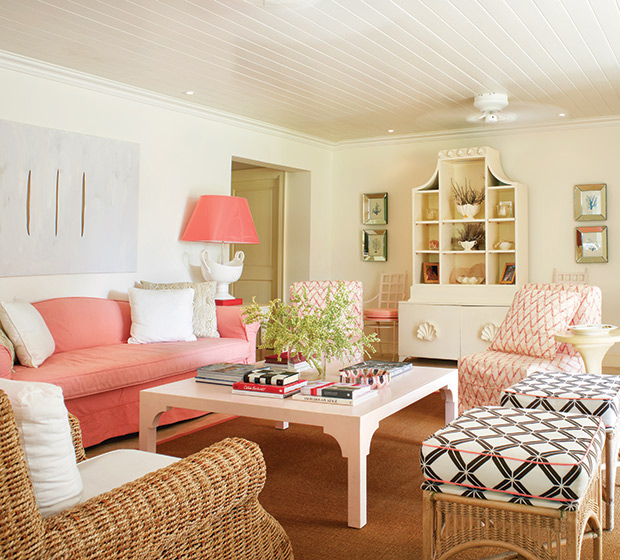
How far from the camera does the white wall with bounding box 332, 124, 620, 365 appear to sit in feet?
19.5

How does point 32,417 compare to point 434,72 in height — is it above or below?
below

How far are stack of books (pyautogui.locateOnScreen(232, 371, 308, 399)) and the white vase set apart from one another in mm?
3821

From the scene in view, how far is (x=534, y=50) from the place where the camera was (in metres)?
4.10

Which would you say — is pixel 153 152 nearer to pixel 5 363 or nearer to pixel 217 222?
pixel 217 222

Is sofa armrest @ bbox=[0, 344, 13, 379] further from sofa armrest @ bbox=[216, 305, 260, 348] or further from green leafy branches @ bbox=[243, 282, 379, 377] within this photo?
sofa armrest @ bbox=[216, 305, 260, 348]

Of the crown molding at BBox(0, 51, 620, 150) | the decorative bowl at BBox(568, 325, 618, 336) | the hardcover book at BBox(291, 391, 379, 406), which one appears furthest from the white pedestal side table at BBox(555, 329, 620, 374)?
the crown molding at BBox(0, 51, 620, 150)

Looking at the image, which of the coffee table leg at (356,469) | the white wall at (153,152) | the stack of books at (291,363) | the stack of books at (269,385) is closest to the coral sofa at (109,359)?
the white wall at (153,152)

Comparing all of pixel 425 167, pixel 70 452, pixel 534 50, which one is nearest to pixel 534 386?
pixel 70 452

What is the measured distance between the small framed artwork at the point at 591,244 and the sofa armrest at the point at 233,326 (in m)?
3.31

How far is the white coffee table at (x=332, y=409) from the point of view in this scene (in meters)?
2.38

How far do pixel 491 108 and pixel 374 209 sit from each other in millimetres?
2007

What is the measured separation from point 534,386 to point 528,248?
3.93 metres

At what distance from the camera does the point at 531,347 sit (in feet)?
12.4

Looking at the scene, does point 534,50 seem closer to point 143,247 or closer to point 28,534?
point 143,247
